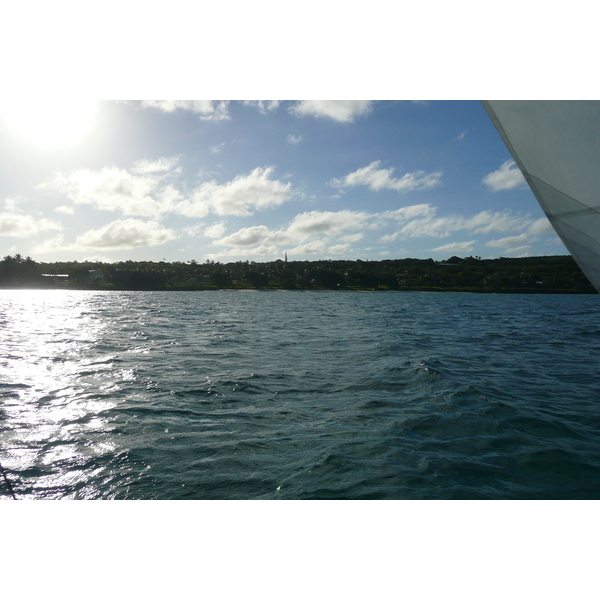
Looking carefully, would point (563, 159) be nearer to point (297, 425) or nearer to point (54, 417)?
point (297, 425)

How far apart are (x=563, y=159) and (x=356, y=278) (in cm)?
13595

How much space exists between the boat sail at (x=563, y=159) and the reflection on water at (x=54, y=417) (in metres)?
6.97

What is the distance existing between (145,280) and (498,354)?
433 ft

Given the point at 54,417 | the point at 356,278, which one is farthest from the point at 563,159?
the point at 356,278

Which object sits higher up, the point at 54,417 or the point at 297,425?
the point at 297,425

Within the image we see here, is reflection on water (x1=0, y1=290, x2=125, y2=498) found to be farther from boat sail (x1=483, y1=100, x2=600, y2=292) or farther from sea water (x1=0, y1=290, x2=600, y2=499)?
boat sail (x1=483, y1=100, x2=600, y2=292)

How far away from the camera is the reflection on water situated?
596 cm

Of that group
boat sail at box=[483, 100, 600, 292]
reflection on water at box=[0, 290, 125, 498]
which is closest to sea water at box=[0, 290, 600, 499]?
reflection on water at box=[0, 290, 125, 498]

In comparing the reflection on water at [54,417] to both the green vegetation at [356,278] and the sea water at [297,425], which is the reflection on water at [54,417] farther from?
the green vegetation at [356,278]

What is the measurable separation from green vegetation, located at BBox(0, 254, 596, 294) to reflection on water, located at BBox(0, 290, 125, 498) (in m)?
122

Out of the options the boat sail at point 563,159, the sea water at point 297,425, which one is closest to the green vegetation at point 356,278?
the sea water at point 297,425

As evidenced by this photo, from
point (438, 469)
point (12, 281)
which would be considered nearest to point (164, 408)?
point (438, 469)

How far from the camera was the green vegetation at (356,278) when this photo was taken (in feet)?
397

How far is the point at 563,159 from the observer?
3.49 meters
